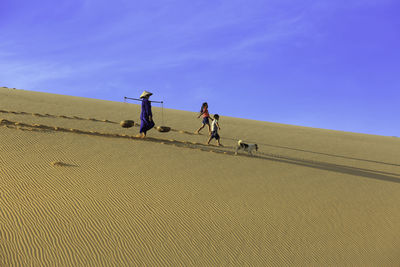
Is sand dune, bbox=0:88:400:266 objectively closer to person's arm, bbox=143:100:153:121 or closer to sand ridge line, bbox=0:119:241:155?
sand ridge line, bbox=0:119:241:155

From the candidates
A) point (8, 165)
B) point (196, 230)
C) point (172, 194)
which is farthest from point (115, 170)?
point (196, 230)

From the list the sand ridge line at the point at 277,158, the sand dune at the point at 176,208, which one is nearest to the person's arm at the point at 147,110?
the sand ridge line at the point at 277,158

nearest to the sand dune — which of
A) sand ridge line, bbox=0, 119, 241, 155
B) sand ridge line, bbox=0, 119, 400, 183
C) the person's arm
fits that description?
sand ridge line, bbox=0, 119, 400, 183

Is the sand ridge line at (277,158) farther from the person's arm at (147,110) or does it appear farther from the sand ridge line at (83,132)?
the person's arm at (147,110)

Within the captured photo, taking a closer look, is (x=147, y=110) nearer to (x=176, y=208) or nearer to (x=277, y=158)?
(x=277, y=158)

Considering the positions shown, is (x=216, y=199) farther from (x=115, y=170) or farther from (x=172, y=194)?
(x=115, y=170)

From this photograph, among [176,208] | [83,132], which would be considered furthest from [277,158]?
[83,132]

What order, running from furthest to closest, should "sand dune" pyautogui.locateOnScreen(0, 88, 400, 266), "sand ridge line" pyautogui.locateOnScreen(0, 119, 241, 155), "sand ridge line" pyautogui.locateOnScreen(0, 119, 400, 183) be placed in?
1. "sand ridge line" pyautogui.locateOnScreen(0, 119, 241, 155)
2. "sand ridge line" pyautogui.locateOnScreen(0, 119, 400, 183)
3. "sand dune" pyautogui.locateOnScreen(0, 88, 400, 266)

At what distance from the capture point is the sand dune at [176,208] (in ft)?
16.6

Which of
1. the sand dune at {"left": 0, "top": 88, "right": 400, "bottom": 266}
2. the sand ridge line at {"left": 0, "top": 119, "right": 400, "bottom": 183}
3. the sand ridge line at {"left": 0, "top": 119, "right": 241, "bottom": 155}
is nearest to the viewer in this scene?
the sand dune at {"left": 0, "top": 88, "right": 400, "bottom": 266}

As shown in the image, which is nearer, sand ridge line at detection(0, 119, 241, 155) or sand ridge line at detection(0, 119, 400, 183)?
sand ridge line at detection(0, 119, 400, 183)

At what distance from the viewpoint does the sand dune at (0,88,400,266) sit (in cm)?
507

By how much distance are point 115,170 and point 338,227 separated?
537 centimetres

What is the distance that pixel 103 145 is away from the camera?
A: 34.6 ft
